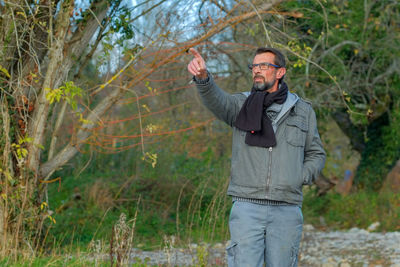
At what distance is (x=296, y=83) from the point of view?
10469 mm

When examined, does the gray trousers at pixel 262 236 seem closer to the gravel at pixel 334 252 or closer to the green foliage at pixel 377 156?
the gravel at pixel 334 252

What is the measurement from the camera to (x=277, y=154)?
3.69m

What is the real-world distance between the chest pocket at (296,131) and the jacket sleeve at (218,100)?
39 centimetres

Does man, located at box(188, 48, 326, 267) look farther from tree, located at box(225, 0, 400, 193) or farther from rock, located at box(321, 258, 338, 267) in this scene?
tree, located at box(225, 0, 400, 193)

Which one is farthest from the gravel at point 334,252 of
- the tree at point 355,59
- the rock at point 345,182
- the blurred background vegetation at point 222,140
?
the rock at point 345,182

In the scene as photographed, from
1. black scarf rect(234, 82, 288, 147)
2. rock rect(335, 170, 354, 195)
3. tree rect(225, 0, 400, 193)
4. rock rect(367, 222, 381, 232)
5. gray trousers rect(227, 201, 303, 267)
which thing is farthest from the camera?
rock rect(335, 170, 354, 195)

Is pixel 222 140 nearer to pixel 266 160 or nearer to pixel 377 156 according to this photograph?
pixel 377 156

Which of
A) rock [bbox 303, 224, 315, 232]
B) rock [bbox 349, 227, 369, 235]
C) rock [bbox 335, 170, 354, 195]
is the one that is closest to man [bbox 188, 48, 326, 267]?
rock [bbox 349, 227, 369, 235]

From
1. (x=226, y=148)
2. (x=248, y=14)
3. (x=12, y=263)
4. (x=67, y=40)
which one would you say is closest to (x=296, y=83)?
(x=226, y=148)

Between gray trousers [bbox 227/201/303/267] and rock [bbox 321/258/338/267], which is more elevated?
gray trousers [bbox 227/201/303/267]

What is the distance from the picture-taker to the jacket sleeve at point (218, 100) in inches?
144

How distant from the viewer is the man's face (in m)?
3.82

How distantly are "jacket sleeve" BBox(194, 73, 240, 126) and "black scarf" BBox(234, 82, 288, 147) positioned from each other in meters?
0.08

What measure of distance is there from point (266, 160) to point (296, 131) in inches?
12.0
